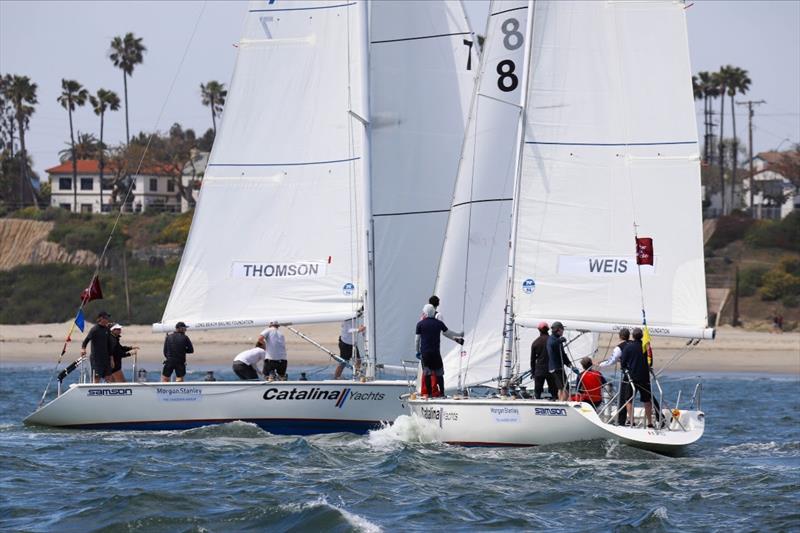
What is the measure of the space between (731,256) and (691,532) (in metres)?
49.6

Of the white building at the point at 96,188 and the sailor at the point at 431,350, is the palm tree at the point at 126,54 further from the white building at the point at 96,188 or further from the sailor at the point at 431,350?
the sailor at the point at 431,350

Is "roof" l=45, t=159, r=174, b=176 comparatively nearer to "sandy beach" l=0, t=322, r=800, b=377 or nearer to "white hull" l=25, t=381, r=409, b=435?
"sandy beach" l=0, t=322, r=800, b=377

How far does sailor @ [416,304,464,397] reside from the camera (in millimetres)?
20359

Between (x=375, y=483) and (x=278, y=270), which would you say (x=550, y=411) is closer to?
(x=375, y=483)

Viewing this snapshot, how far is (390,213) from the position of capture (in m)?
23.4

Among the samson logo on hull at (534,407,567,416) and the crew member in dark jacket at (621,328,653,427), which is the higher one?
the crew member in dark jacket at (621,328,653,427)

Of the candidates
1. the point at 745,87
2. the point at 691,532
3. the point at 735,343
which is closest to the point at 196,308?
the point at 691,532

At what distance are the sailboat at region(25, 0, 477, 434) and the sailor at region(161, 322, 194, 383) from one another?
443 millimetres

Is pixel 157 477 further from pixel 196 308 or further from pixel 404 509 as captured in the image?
pixel 196 308

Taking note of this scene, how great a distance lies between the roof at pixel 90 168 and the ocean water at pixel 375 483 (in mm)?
73618

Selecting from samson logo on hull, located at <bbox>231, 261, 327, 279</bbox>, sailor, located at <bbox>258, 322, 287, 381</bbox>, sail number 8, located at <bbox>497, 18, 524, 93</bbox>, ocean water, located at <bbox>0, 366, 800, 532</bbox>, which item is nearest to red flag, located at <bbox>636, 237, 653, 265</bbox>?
ocean water, located at <bbox>0, 366, 800, 532</bbox>

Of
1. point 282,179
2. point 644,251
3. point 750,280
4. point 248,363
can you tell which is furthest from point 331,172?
point 750,280

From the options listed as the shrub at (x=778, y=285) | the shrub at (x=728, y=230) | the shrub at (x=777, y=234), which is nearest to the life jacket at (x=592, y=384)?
the shrub at (x=778, y=285)

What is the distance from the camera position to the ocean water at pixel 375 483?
15.3 meters
